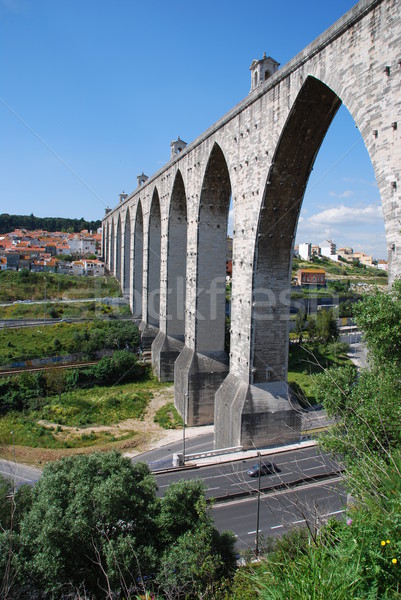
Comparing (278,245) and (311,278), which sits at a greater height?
(311,278)

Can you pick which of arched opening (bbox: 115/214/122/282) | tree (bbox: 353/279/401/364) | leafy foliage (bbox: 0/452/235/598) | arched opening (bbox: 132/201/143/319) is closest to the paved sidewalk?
leafy foliage (bbox: 0/452/235/598)

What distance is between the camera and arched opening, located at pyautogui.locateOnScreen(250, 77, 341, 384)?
1297 centimetres

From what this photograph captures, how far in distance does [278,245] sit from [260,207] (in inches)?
58.0

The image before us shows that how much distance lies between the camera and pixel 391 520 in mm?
4090

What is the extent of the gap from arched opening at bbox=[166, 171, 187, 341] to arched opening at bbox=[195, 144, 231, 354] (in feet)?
17.2

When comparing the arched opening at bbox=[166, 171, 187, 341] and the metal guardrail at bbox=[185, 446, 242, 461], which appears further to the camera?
the arched opening at bbox=[166, 171, 187, 341]

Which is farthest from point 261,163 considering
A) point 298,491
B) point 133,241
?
point 133,241

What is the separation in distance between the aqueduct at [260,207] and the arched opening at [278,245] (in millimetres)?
36

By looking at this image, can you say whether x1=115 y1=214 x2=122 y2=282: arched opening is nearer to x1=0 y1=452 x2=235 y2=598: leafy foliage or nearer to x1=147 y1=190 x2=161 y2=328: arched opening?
x1=147 y1=190 x2=161 y2=328: arched opening

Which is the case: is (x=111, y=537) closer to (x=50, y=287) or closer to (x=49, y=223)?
(x=50, y=287)

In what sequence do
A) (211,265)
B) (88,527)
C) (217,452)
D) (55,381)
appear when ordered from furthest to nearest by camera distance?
(55,381), (211,265), (217,452), (88,527)

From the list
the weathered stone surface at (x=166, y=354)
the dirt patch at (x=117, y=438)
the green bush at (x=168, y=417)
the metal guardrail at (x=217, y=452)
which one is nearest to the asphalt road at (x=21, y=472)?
A: the dirt patch at (x=117, y=438)

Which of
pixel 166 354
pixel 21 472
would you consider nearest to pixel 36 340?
pixel 166 354

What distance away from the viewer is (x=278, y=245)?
47.4ft
